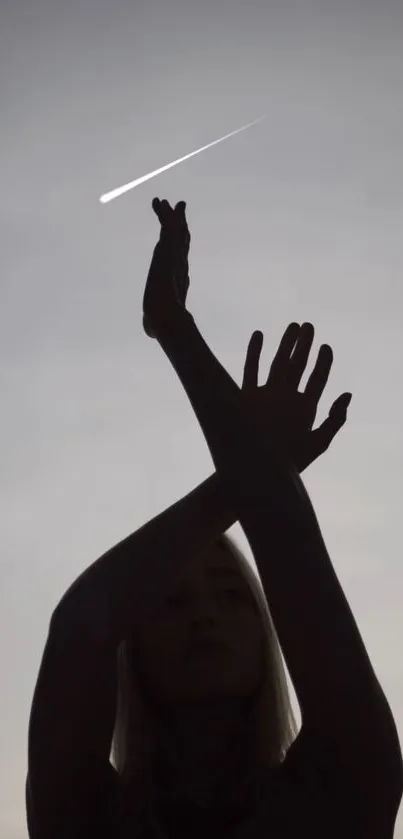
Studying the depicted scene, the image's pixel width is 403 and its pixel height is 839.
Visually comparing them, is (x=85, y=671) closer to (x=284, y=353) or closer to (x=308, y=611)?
(x=308, y=611)

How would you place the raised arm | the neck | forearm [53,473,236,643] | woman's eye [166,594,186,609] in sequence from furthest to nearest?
woman's eye [166,594,186,609] < the neck < forearm [53,473,236,643] < the raised arm

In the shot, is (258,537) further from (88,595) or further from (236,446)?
(88,595)

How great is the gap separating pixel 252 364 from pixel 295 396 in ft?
0.49

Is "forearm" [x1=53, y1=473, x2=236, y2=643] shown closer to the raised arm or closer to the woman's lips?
the raised arm

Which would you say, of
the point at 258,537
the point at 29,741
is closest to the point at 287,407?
the point at 258,537

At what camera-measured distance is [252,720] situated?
3041 mm

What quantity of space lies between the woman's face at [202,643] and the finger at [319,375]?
0.57m

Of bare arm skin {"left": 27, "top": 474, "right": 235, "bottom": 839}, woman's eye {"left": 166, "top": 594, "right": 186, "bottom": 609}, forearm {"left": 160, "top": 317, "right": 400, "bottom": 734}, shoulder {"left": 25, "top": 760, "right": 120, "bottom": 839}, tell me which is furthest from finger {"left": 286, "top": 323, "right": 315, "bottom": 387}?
shoulder {"left": 25, "top": 760, "right": 120, "bottom": 839}

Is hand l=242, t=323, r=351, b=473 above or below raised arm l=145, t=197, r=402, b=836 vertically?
above

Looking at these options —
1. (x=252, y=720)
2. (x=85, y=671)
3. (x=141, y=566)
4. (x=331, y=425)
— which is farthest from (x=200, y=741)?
(x=331, y=425)

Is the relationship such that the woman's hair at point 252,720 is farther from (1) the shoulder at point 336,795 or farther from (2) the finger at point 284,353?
(2) the finger at point 284,353

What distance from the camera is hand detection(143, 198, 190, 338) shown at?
3064mm

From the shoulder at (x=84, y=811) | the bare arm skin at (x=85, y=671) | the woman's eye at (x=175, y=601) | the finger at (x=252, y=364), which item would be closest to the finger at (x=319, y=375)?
the finger at (x=252, y=364)

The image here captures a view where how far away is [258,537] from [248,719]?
631 millimetres
